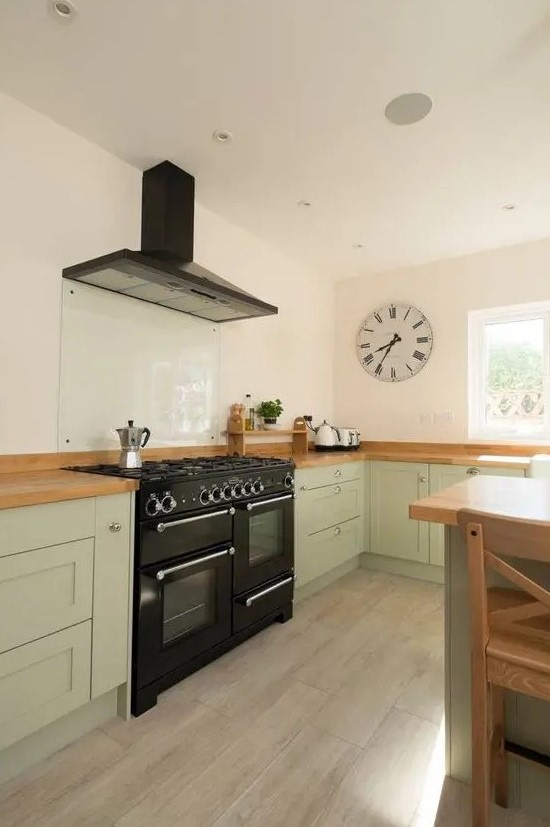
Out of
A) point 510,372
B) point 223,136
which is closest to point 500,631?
point 223,136

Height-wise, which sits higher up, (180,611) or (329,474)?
(329,474)

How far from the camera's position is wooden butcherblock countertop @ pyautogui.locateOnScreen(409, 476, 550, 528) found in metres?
1.15

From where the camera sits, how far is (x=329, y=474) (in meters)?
2.93

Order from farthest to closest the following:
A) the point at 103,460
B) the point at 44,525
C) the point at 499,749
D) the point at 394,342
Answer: the point at 394,342 → the point at 103,460 → the point at 44,525 → the point at 499,749

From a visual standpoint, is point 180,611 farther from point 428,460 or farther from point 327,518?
point 428,460

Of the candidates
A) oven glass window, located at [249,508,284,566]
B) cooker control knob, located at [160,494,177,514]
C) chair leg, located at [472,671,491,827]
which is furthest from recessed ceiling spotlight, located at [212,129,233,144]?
chair leg, located at [472,671,491,827]

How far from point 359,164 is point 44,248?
5.57 feet

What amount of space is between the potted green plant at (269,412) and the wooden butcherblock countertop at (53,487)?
64.0 inches

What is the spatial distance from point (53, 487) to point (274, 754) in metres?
1.18

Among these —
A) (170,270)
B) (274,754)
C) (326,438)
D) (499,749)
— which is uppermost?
(170,270)

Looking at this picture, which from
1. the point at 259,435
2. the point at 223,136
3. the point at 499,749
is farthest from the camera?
the point at 259,435

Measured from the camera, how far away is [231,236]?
307 cm

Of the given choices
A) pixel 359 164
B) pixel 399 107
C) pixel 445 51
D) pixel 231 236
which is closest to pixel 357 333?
pixel 231 236

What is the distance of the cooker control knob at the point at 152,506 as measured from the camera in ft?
5.47
